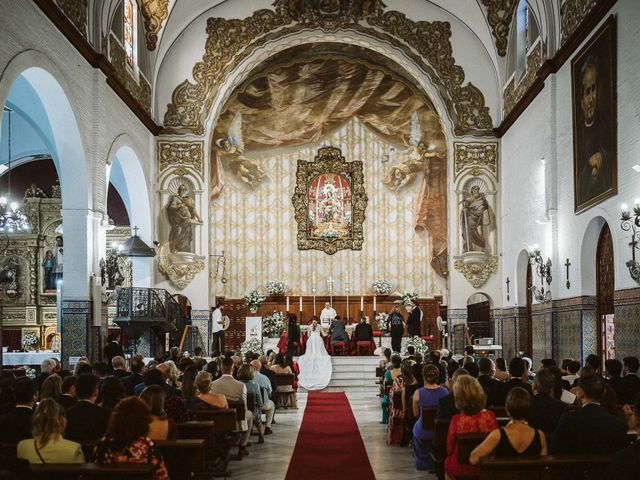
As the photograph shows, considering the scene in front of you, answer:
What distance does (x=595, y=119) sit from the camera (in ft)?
56.4

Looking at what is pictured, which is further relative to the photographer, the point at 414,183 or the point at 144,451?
the point at 414,183

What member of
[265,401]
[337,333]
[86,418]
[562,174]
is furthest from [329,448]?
[337,333]

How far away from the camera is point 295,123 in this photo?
30.8 metres

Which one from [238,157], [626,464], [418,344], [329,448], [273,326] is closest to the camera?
[626,464]

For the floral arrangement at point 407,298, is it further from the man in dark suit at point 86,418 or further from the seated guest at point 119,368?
the man in dark suit at point 86,418

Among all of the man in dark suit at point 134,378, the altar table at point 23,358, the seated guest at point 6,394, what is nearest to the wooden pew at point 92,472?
the seated guest at point 6,394

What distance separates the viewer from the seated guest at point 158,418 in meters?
7.43

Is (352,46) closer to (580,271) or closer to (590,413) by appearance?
(580,271)

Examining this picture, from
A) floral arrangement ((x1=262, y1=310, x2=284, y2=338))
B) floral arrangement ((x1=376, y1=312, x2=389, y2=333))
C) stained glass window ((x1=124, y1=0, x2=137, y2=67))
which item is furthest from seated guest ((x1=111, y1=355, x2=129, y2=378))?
floral arrangement ((x1=376, y1=312, x2=389, y2=333))

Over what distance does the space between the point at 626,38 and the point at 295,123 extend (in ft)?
54.6

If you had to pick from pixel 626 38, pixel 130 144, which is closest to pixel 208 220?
pixel 130 144

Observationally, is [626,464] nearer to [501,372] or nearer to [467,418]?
[467,418]

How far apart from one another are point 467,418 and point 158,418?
2.79 meters

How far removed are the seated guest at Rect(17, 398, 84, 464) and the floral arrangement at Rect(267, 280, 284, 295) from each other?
78.5 feet
